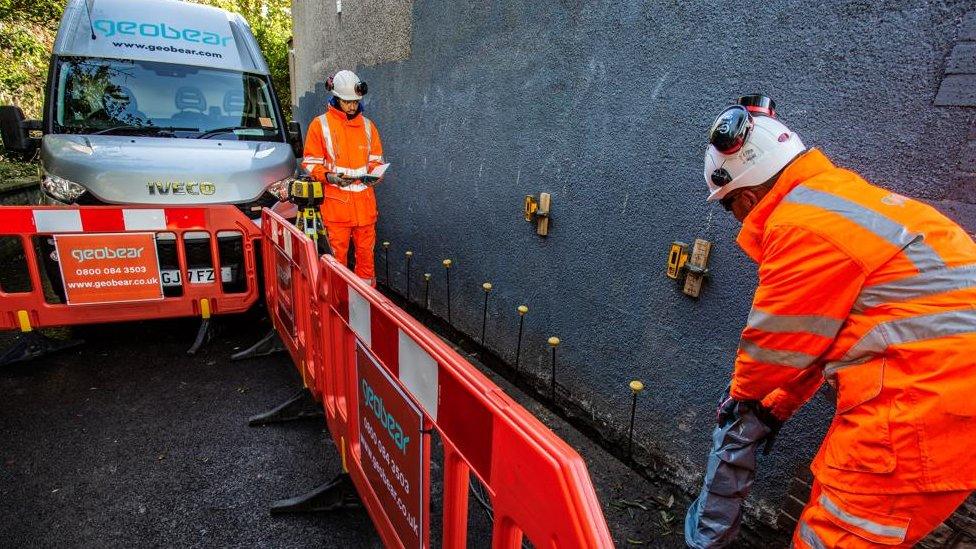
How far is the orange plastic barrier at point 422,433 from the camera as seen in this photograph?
912 mm

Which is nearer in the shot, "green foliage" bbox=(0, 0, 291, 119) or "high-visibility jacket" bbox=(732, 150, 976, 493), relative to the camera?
"high-visibility jacket" bbox=(732, 150, 976, 493)

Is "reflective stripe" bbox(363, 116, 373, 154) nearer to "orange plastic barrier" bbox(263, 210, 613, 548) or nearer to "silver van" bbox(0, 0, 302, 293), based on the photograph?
"silver van" bbox(0, 0, 302, 293)

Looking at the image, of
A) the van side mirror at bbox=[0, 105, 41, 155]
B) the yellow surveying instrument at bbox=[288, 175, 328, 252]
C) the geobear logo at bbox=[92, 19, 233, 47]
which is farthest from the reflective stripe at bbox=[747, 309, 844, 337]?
the van side mirror at bbox=[0, 105, 41, 155]

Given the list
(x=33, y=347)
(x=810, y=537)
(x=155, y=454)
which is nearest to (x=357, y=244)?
(x=155, y=454)

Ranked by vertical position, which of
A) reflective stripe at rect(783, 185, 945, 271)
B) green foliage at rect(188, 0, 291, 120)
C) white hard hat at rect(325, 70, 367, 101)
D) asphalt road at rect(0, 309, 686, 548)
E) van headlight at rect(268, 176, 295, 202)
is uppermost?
green foliage at rect(188, 0, 291, 120)

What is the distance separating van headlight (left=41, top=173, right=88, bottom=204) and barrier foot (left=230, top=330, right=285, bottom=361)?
168 cm

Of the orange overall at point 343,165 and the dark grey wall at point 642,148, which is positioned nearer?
the dark grey wall at point 642,148

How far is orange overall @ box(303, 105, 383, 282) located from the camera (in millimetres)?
4324

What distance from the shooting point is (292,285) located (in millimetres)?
3086

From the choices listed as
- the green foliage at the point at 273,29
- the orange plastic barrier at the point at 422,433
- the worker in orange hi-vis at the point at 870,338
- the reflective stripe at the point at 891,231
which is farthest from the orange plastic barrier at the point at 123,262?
the green foliage at the point at 273,29

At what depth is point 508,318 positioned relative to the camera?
401cm

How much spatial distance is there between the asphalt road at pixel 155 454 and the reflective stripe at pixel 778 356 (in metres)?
1.92

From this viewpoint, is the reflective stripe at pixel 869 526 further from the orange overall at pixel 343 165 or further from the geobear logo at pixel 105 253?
the geobear logo at pixel 105 253

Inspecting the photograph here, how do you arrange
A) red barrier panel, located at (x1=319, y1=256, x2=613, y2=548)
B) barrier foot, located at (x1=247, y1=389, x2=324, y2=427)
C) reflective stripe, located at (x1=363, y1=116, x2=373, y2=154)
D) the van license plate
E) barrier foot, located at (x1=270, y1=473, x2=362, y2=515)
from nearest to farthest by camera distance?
1. red barrier panel, located at (x1=319, y1=256, x2=613, y2=548)
2. barrier foot, located at (x1=270, y1=473, x2=362, y2=515)
3. barrier foot, located at (x1=247, y1=389, x2=324, y2=427)
4. the van license plate
5. reflective stripe, located at (x1=363, y1=116, x2=373, y2=154)
